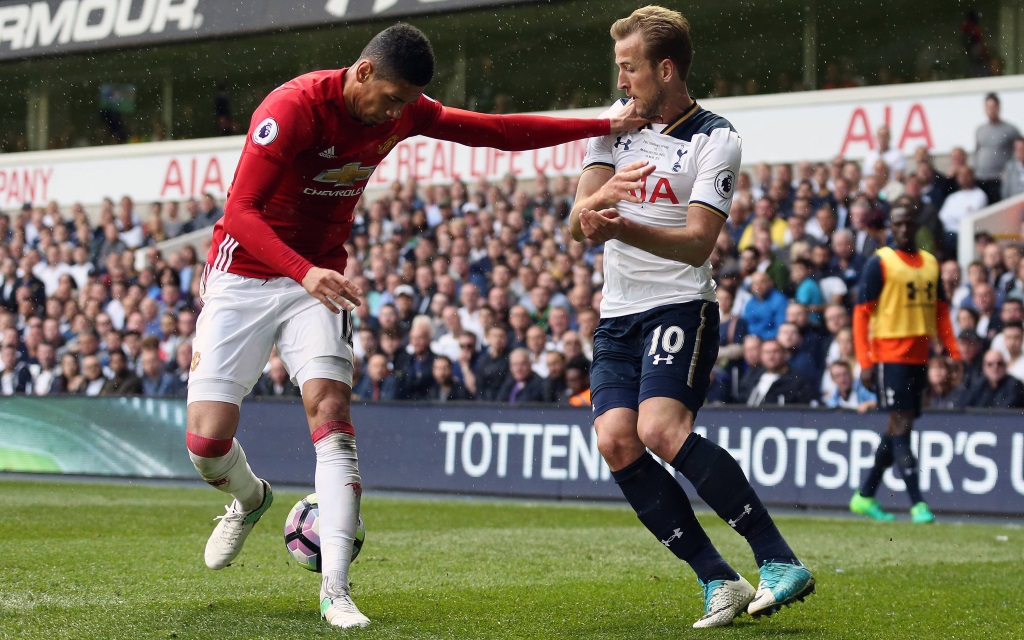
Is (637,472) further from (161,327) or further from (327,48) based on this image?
(327,48)

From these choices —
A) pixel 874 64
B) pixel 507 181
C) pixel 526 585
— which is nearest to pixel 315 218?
pixel 526 585

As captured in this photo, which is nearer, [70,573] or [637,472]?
[637,472]

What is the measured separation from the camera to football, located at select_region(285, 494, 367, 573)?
5.18 metres

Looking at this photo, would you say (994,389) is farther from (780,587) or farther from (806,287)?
(780,587)

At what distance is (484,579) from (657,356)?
1937 mm

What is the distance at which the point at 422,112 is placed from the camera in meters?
5.37

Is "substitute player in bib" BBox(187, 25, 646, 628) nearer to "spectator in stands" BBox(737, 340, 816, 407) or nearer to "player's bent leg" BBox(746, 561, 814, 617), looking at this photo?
"player's bent leg" BBox(746, 561, 814, 617)

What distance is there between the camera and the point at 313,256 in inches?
213

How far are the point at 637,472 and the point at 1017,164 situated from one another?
34.1 feet

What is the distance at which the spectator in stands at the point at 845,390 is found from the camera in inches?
453

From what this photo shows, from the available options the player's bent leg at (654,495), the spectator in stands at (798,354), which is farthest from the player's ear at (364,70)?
the spectator in stands at (798,354)

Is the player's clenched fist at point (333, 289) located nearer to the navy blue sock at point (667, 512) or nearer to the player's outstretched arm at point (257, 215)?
the player's outstretched arm at point (257, 215)

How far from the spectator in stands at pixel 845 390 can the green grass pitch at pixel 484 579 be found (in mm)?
1525

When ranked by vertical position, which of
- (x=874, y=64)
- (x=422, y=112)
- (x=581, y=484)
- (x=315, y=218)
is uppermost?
(x=874, y=64)
